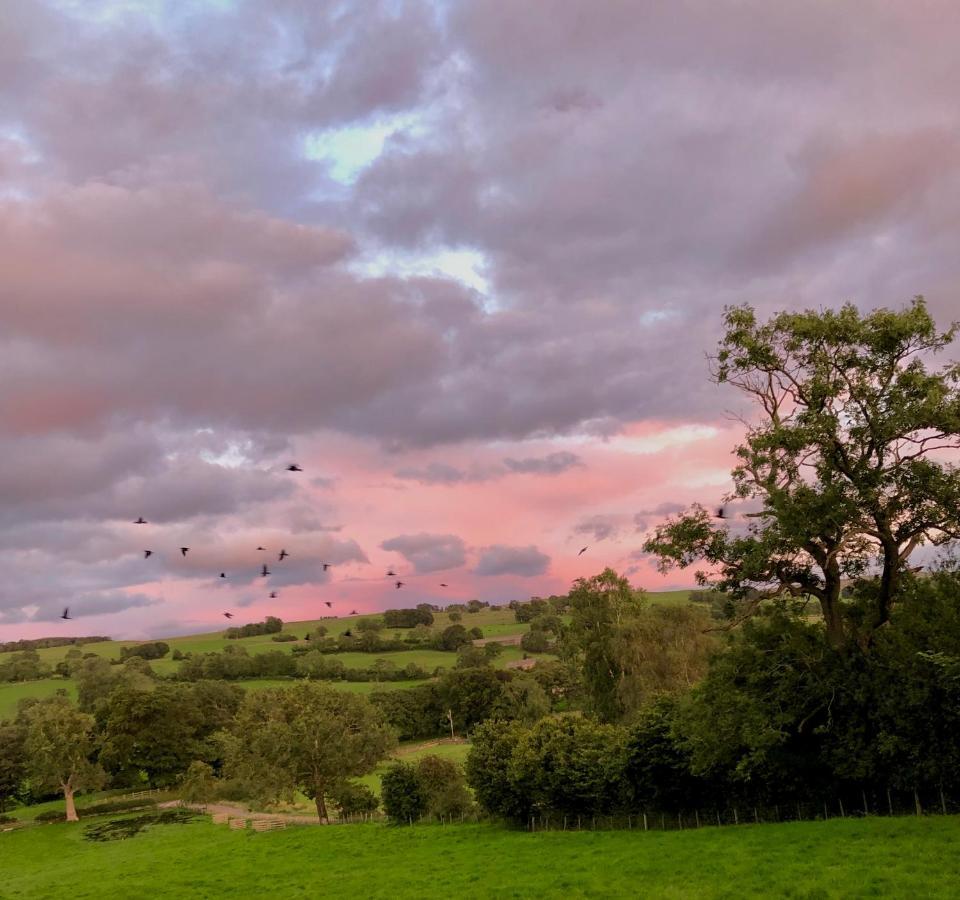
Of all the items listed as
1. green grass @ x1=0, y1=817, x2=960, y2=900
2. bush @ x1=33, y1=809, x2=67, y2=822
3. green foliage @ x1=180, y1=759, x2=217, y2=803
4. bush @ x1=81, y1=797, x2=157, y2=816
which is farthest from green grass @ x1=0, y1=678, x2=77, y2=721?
green grass @ x1=0, y1=817, x2=960, y2=900

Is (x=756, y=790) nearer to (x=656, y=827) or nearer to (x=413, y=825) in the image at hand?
(x=656, y=827)

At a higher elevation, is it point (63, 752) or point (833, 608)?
point (833, 608)

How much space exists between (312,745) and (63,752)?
45.3 m

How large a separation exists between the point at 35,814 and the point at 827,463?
368ft

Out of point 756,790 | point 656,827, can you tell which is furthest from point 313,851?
point 756,790

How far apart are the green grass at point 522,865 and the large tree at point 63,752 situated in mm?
34647

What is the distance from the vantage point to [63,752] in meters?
92.9

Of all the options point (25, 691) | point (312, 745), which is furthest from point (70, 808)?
point (25, 691)

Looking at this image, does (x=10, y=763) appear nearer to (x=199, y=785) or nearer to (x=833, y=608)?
(x=199, y=785)

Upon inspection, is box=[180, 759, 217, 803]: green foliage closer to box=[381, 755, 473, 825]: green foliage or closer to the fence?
box=[381, 755, 473, 825]: green foliage

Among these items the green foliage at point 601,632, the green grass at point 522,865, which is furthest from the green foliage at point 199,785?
the green foliage at point 601,632

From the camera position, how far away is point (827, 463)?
3209cm

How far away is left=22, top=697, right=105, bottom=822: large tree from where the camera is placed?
92.2 meters

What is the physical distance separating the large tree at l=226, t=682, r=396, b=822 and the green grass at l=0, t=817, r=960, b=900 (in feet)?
28.8
